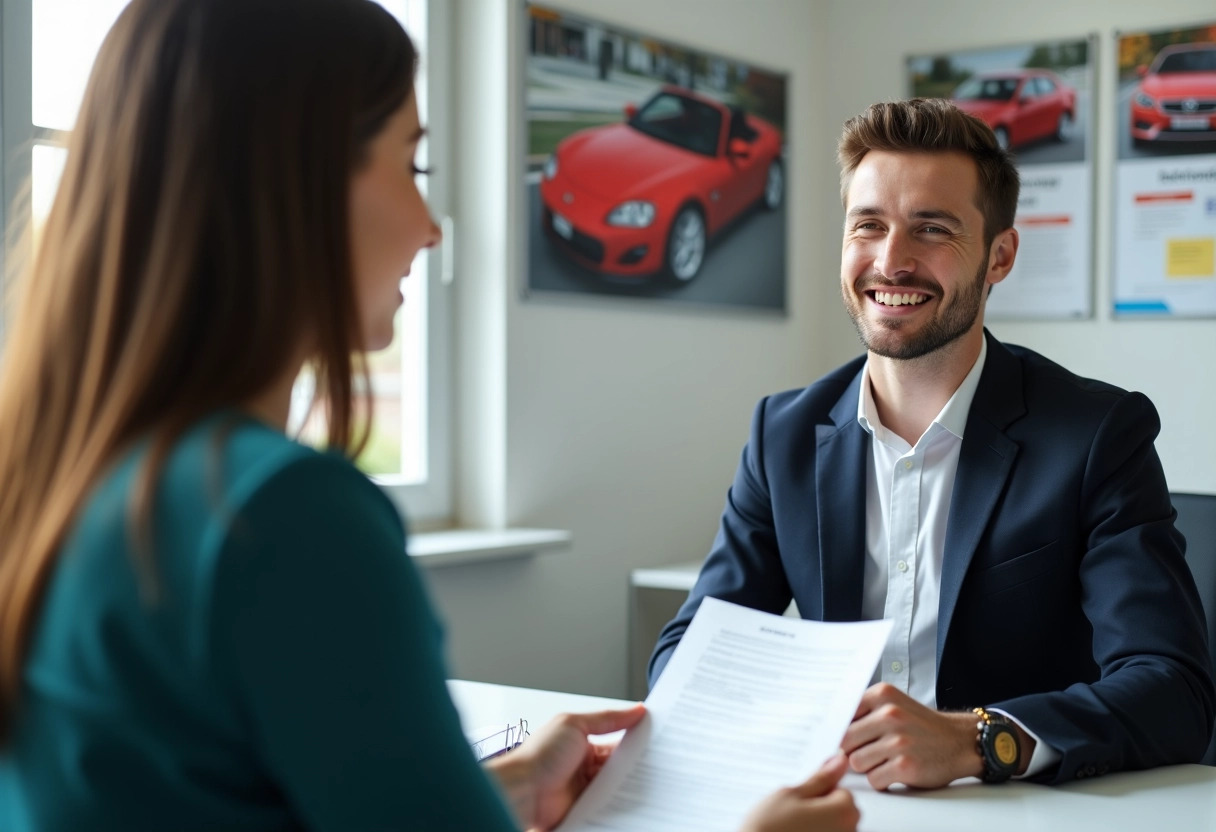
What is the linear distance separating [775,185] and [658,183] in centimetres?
62

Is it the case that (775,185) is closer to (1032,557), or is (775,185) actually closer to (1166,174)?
(1166,174)

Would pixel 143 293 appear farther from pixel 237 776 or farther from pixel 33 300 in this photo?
pixel 237 776

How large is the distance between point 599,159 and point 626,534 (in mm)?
1010

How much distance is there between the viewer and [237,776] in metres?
0.62

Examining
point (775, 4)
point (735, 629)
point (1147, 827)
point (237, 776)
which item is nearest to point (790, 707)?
point (735, 629)

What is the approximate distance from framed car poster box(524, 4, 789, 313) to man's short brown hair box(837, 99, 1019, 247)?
1.26m

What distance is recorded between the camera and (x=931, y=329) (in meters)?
1.87

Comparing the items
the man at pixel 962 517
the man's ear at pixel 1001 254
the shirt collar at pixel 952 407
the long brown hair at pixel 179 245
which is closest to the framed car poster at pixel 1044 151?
the man's ear at pixel 1001 254

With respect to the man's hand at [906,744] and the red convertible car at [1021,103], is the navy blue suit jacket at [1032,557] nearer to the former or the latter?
the man's hand at [906,744]

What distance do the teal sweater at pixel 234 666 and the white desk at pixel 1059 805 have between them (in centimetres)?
51

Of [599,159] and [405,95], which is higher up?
[599,159]

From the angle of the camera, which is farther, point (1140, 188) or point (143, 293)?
point (1140, 188)

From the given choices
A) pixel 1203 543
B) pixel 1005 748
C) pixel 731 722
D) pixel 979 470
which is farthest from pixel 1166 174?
pixel 731 722

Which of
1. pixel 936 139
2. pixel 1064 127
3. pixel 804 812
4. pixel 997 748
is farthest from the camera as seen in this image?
pixel 1064 127
